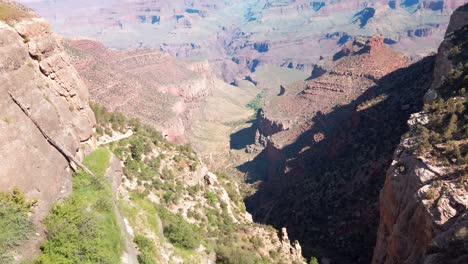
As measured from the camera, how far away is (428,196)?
23141 millimetres

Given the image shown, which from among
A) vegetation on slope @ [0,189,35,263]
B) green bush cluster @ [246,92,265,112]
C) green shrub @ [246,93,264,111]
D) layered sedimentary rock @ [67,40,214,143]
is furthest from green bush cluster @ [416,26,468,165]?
green bush cluster @ [246,92,265,112]

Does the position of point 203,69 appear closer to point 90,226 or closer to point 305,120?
point 305,120

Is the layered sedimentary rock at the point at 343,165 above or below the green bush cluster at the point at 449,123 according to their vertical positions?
below

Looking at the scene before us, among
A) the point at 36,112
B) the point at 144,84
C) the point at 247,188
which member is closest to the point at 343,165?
the point at 247,188

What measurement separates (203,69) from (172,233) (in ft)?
550

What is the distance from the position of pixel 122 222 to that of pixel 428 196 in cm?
1756

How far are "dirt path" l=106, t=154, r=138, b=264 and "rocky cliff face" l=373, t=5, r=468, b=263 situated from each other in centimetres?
1496

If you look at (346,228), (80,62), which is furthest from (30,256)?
(80,62)

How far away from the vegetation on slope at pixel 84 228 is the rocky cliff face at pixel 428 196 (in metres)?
15.7

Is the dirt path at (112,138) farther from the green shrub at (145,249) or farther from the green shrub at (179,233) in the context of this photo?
the green shrub at (145,249)

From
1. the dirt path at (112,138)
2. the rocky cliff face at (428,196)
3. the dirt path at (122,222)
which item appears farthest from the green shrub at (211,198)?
the rocky cliff face at (428,196)

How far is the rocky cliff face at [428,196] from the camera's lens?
20047mm

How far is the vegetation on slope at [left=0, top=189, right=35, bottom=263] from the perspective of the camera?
56.1ft

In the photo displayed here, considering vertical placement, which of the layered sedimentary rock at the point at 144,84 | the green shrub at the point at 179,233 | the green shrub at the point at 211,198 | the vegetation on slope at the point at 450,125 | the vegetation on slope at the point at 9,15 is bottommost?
the layered sedimentary rock at the point at 144,84
